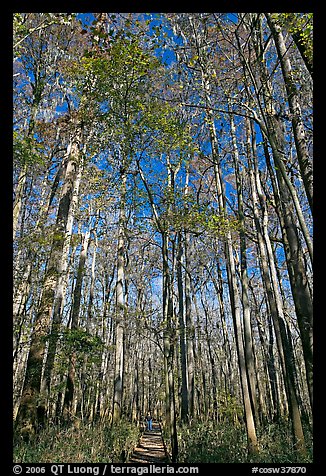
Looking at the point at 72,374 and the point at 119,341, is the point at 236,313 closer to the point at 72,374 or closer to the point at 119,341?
the point at 119,341

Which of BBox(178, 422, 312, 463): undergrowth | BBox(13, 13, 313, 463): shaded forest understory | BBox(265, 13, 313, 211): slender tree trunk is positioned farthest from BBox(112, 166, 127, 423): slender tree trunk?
BBox(265, 13, 313, 211): slender tree trunk

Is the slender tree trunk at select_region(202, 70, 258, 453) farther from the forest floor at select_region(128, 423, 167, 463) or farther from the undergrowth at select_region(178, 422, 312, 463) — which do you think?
the forest floor at select_region(128, 423, 167, 463)

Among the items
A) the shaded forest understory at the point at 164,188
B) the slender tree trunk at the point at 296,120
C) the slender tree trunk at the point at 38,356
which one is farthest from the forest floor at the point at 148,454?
the slender tree trunk at the point at 296,120

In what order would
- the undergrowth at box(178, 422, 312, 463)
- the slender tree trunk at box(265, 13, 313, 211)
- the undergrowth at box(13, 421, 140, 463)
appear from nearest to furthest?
the slender tree trunk at box(265, 13, 313, 211), the undergrowth at box(13, 421, 140, 463), the undergrowth at box(178, 422, 312, 463)

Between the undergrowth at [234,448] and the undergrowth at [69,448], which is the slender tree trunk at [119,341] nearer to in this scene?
the undergrowth at [69,448]

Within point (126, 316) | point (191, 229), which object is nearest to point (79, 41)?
point (191, 229)

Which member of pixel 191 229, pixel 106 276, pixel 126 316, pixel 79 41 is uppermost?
pixel 79 41

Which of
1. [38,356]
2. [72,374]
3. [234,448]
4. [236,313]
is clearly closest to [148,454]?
[72,374]
